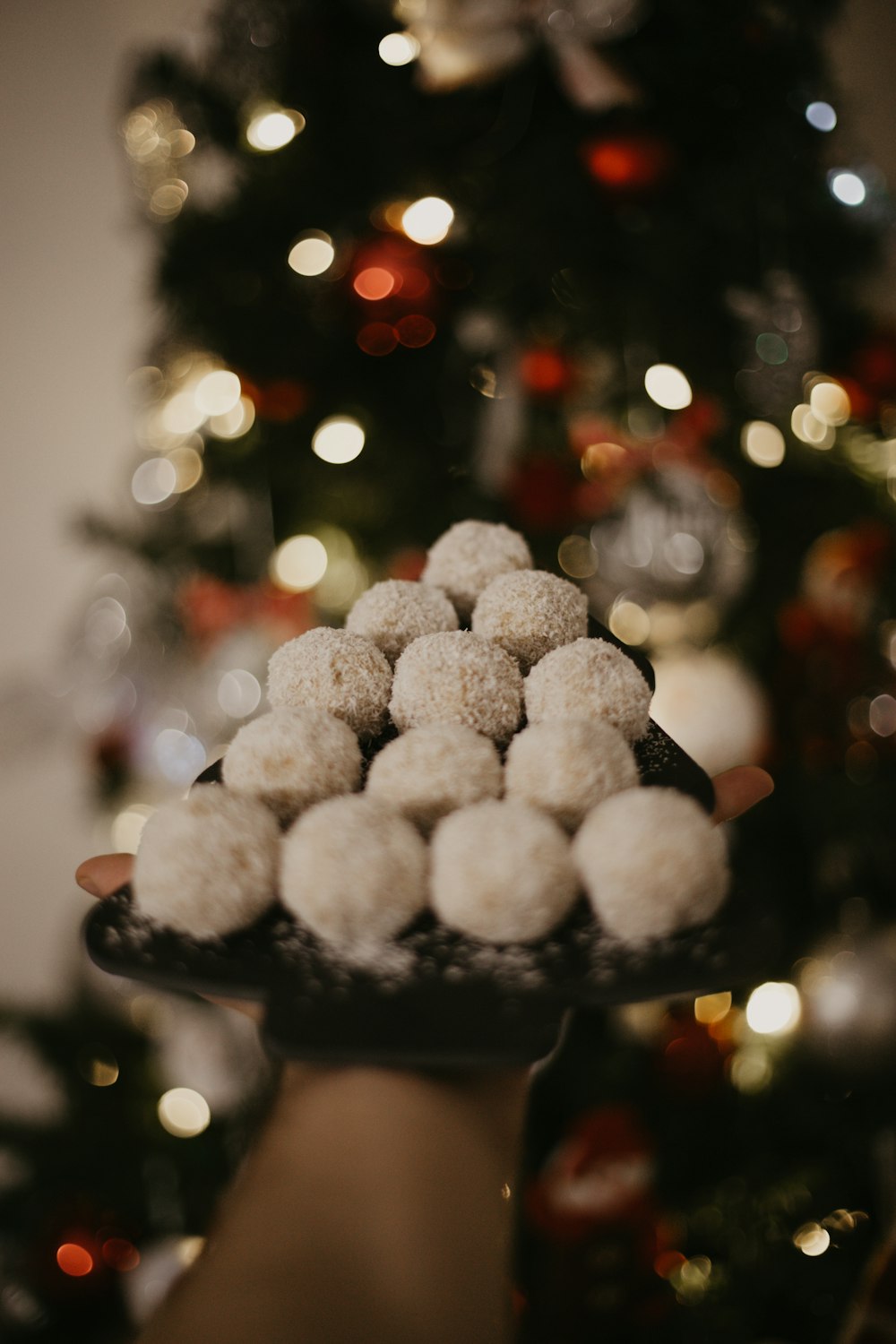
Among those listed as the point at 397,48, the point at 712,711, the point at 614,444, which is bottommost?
the point at 712,711

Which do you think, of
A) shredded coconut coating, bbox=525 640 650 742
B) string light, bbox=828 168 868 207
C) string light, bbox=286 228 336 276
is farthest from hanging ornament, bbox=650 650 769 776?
string light, bbox=286 228 336 276

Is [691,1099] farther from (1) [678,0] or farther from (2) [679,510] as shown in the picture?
(1) [678,0]

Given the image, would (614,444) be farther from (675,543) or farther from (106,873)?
(106,873)

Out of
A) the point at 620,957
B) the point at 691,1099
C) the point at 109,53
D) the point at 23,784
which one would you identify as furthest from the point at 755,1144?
the point at 109,53

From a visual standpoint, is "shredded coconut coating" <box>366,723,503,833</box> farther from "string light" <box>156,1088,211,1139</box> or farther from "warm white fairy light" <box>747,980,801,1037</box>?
"string light" <box>156,1088,211,1139</box>

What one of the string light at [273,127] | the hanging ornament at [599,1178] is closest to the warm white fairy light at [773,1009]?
the hanging ornament at [599,1178]

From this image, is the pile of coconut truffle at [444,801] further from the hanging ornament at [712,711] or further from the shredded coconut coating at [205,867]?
the hanging ornament at [712,711]

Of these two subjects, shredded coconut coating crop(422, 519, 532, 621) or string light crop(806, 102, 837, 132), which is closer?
shredded coconut coating crop(422, 519, 532, 621)

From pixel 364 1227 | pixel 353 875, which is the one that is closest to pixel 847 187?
pixel 353 875
